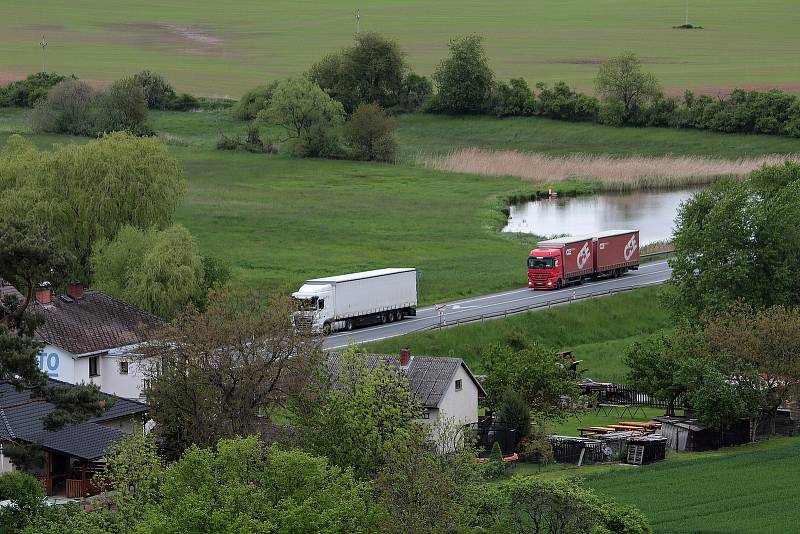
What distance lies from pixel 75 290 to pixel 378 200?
209 feet

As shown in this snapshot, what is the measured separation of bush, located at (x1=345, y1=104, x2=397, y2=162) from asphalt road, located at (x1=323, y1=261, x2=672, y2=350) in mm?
59143

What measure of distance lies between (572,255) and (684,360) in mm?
29917

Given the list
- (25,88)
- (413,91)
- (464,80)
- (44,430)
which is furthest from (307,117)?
(44,430)

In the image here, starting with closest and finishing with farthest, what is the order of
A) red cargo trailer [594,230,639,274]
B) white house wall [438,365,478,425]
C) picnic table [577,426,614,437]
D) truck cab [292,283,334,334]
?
white house wall [438,365,478,425] → picnic table [577,426,614,437] → truck cab [292,283,334,334] → red cargo trailer [594,230,639,274]

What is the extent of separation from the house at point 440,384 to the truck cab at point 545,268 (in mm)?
31742

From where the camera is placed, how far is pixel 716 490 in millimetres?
54312

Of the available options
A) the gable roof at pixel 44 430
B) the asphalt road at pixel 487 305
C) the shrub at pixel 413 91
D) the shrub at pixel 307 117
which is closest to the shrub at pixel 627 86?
the shrub at pixel 413 91

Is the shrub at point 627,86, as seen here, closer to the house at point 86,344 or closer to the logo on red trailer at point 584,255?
the logo on red trailer at point 584,255

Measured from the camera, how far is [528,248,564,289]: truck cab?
9494 centimetres

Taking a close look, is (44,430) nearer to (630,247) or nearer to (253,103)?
(630,247)

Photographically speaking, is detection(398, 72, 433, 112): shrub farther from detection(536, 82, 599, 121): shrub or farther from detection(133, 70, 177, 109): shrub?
detection(133, 70, 177, 109): shrub

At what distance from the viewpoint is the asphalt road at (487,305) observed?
271 ft

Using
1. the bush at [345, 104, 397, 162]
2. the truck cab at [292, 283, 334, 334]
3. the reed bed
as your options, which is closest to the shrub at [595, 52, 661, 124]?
the reed bed

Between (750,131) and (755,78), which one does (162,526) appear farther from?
(755,78)
